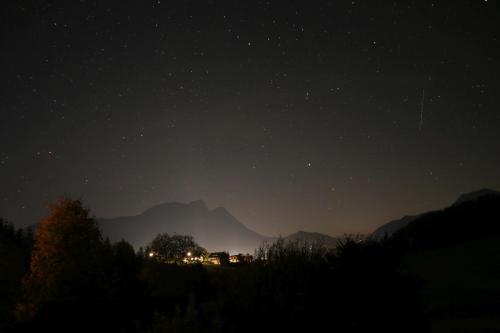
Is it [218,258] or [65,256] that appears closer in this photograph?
[65,256]

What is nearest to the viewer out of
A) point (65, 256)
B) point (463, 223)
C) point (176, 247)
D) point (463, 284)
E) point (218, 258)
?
point (463, 284)

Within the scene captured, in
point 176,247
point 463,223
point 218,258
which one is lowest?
point 218,258

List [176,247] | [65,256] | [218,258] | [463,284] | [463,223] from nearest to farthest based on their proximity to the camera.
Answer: [463,284], [65,256], [463,223], [176,247], [218,258]

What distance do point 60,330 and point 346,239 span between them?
8.12 meters

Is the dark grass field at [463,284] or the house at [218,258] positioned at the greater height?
the house at [218,258]

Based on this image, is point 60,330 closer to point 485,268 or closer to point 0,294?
point 0,294

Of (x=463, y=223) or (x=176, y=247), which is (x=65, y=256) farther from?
(x=176, y=247)

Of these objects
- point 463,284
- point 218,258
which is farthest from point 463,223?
point 218,258

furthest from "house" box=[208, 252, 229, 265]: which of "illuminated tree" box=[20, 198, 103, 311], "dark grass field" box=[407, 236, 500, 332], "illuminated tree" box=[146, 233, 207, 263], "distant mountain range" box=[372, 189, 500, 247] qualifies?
"illuminated tree" box=[20, 198, 103, 311]

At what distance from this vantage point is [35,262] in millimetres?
27797

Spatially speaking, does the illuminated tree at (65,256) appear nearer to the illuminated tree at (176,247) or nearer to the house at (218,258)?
the illuminated tree at (176,247)

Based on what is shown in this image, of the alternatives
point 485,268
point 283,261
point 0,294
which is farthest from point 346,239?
point 0,294

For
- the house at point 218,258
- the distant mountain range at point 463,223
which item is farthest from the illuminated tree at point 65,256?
the house at point 218,258

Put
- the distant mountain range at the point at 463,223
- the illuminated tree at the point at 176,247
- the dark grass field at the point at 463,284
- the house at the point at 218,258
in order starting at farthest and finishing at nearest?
1. the house at the point at 218,258
2. the illuminated tree at the point at 176,247
3. the distant mountain range at the point at 463,223
4. the dark grass field at the point at 463,284
